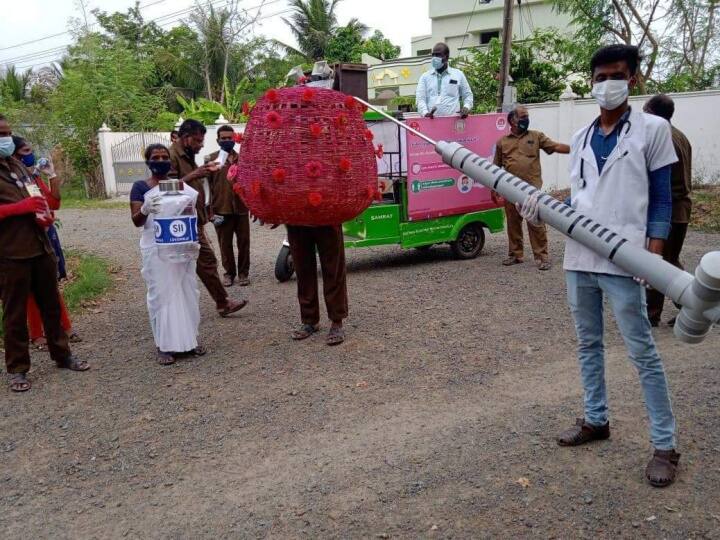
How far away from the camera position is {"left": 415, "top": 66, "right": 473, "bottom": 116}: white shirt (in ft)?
28.2

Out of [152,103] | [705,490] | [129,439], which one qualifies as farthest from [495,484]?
[152,103]

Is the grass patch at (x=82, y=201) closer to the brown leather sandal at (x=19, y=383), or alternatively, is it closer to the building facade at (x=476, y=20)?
the brown leather sandal at (x=19, y=383)

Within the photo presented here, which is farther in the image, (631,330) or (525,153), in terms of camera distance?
(525,153)

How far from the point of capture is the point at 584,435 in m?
3.41

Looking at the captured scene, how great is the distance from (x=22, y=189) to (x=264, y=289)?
129 inches

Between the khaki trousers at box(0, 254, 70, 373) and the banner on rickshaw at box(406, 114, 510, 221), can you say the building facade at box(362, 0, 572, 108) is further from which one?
the khaki trousers at box(0, 254, 70, 373)

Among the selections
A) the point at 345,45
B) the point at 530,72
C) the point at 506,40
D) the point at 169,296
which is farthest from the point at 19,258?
the point at 345,45

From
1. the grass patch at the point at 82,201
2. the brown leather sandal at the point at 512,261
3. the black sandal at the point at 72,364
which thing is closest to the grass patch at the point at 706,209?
the brown leather sandal at the point at 512,261

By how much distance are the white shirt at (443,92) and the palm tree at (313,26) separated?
2295 centimetres

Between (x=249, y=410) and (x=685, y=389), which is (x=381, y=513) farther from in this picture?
(x=685, y=389)

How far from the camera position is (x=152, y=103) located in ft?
76.5

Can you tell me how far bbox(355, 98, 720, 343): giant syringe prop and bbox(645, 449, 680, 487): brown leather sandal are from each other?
0.85 metres

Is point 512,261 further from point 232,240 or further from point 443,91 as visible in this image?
point 232,240

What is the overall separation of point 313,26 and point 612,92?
98.2 feet
